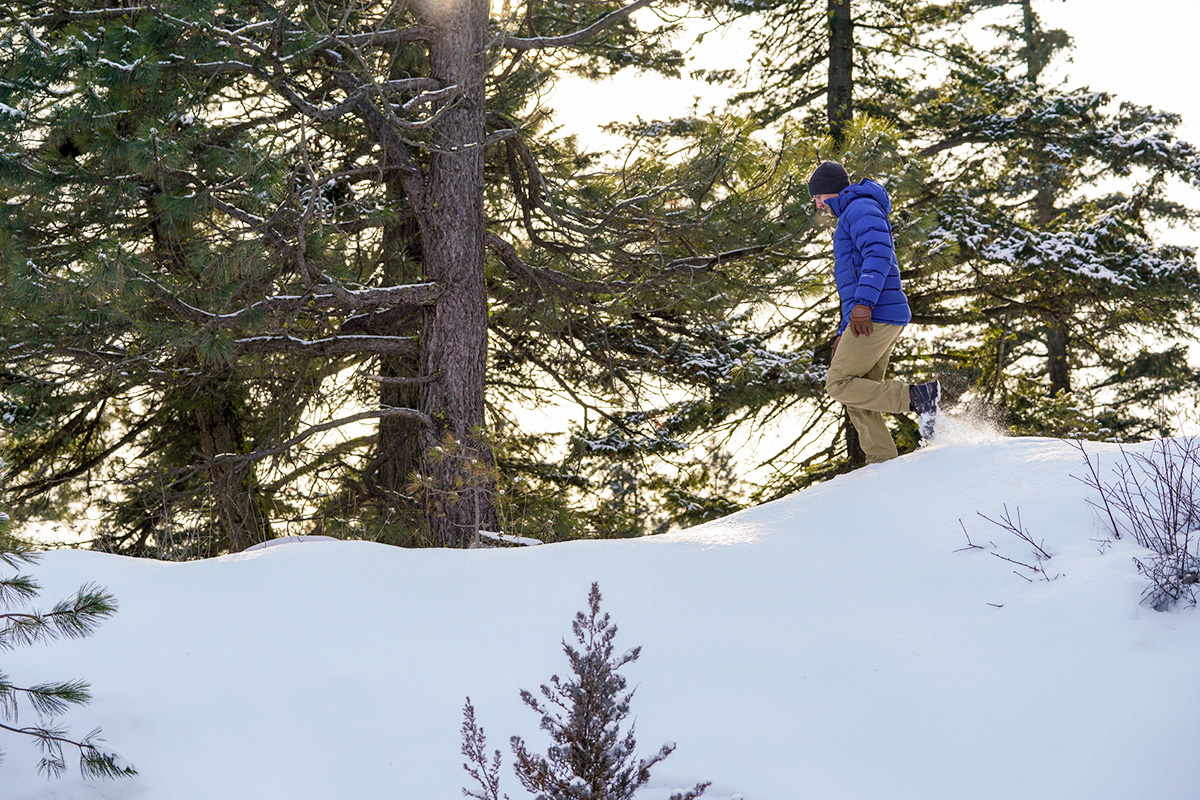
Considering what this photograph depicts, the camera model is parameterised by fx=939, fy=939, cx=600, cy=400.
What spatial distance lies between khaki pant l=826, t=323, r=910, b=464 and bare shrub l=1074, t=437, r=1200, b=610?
1.14m

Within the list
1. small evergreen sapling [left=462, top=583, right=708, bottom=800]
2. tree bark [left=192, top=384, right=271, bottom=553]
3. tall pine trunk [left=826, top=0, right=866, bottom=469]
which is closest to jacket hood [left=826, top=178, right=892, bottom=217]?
small evergreen sapling [left=462, top=583, right=708, bottom=800]

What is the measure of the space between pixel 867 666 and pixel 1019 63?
18302 millimetres

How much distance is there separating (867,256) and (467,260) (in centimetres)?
399

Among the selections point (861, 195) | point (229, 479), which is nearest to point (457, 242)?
point (229, 479)

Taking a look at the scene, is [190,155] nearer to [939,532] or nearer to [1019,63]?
[939,532]

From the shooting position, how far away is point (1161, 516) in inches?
138

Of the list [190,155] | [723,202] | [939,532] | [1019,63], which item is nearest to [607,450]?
[723,202]

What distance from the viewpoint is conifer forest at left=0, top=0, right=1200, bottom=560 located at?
6.34 metres

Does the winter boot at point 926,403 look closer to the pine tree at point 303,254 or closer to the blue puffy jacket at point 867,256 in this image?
the blue puffy jacket at point 867,256

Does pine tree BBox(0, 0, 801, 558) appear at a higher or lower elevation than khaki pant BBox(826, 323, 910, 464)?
higher

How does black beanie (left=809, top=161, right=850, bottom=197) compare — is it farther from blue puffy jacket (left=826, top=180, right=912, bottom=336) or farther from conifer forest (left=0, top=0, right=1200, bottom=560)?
conifer forest (left=0, top=0, right=1200, bottom=560)

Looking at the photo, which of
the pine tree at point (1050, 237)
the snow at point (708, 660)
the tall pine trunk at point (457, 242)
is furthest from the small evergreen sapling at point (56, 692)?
the pine tree at point (1050, 237)

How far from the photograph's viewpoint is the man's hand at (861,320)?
5020 mm

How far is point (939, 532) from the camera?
158 inches
